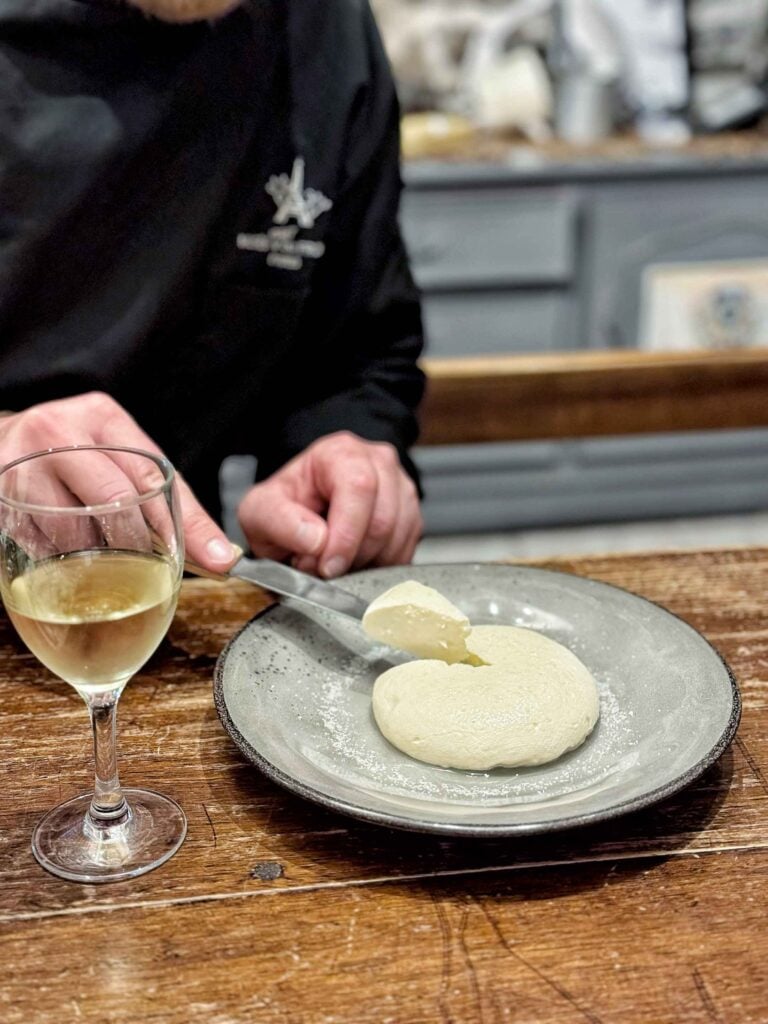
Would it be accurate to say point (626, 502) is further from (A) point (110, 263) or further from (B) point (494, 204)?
(A) point (110, 263)

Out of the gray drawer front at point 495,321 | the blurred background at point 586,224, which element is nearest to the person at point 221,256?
the blurred background at point 586,224

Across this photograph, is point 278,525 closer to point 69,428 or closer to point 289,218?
point 69,428

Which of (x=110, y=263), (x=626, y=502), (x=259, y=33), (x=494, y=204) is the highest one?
(x=259, y=33)

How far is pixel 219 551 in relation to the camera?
2.75ft

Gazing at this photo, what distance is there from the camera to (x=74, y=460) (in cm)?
73

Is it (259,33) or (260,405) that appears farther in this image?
(260,405)

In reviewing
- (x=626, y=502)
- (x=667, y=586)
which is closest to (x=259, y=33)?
(x=667, y=586)

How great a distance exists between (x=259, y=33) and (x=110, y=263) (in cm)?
28

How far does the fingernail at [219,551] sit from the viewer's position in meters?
0.84

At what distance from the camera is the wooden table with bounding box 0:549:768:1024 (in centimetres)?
55

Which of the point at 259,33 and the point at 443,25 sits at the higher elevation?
the point at 259,33

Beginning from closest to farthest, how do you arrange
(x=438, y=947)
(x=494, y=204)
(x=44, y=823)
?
(x=438, y=947) → (x=44, y=823) → (x=494, y=204)

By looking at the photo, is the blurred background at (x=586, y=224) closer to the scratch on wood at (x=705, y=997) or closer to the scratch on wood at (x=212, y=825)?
the scratch on wood at (x=212, y=825)

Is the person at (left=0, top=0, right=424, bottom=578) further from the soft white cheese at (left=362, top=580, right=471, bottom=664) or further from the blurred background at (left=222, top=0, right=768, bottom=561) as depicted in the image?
the blurred background at (left=222, top=0, right=768, bottom=561)
